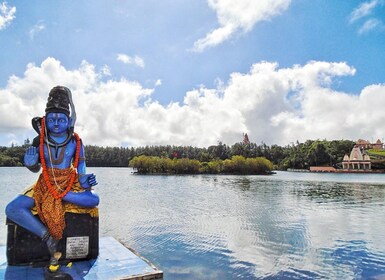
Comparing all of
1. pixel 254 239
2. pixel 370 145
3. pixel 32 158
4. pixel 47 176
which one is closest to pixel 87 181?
pixel 47 176

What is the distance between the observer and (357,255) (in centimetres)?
812

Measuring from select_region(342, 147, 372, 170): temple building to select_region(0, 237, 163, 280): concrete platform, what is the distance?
82622 mm

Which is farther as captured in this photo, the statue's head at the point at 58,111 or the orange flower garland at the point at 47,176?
the statue's head at the point at 58,111

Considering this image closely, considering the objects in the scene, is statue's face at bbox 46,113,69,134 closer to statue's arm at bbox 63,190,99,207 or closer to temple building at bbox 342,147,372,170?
statue's arm at bbox 63,190,99,207

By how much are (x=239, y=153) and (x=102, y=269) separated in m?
84.9

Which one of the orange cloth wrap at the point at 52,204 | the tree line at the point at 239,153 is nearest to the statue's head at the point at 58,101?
the orange cloth wrap at the point at 52,204

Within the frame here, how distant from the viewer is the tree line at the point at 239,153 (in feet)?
277

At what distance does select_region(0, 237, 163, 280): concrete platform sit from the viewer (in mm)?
4929

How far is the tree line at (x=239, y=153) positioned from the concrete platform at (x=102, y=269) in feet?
229

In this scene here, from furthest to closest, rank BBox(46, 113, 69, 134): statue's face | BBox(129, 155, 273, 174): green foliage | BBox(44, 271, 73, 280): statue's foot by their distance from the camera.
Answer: BBox(129, 155, 273, 174): green foliage, BBox(46, 113, 69, 134): statue's face, BBox(44, 271, 73, 280): statue's foot

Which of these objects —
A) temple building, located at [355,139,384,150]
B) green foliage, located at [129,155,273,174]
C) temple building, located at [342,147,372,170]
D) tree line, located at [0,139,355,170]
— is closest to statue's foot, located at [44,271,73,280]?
green foliage, located at [129,155,273,174]

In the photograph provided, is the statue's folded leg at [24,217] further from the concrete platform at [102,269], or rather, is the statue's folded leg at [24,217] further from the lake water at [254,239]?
the lake water at [254,239]

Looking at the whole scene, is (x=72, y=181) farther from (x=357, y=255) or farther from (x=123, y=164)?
(x=123, y=164)

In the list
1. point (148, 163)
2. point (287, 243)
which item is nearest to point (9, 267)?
point (287, 243)
